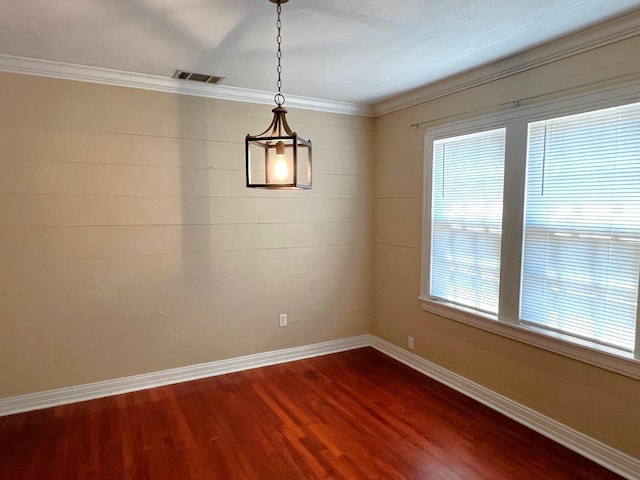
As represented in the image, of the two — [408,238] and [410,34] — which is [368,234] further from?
[410,34]

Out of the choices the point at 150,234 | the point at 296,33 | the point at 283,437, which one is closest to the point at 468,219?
the point at 296,33

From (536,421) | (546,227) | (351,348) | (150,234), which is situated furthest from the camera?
(351,348)

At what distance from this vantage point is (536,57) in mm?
2807

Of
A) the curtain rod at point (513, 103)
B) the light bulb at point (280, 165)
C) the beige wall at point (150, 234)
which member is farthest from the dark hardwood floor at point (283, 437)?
the curtain rod at point (513, 103)

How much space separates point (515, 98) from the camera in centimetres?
298

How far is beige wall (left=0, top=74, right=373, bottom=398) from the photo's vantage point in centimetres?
313

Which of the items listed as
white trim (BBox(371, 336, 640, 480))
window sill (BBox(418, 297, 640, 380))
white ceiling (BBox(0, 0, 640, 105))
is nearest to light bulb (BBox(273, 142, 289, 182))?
white ceiling (BBox(0, 0, 640, 105))

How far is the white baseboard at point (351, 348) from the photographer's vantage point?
2.55 metres

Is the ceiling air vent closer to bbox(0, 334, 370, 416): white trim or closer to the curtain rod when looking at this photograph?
the curtain rod

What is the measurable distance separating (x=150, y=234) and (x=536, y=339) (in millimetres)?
3212

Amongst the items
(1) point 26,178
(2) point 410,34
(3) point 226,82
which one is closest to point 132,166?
(1) point 26,178

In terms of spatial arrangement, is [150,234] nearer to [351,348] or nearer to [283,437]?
[283,437]

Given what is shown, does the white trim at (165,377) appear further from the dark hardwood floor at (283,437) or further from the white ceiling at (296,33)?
the white ceiling at (296,33)

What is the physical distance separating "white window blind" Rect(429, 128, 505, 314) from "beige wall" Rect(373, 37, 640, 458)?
23 cm
